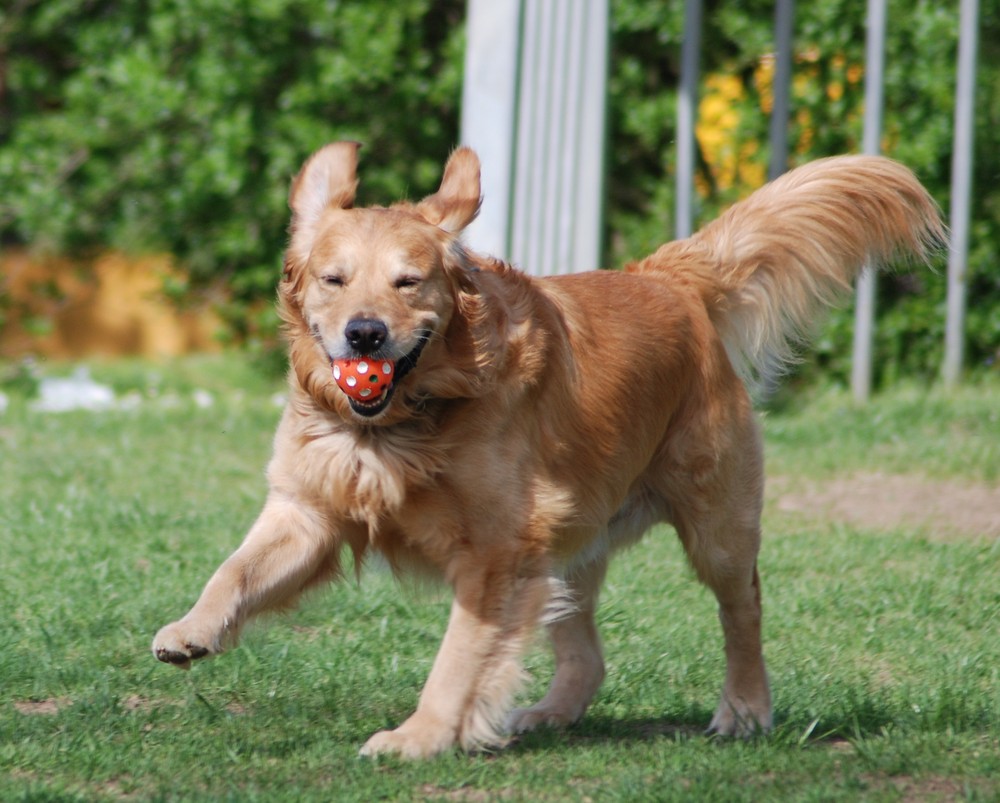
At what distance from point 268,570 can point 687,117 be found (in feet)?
23.3

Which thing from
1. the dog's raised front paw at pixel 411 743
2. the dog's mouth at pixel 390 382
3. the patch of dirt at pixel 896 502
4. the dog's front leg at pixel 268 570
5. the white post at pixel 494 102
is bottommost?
the dog's raised front paw at pixel 411 743

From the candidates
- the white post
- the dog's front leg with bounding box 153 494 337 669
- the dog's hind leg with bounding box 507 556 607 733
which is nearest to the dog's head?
the dog's front leg with bounding box 153 494 337 669

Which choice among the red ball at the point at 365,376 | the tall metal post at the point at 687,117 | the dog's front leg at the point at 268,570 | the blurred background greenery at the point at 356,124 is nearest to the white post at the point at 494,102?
the tall metal post at the point at 687,117

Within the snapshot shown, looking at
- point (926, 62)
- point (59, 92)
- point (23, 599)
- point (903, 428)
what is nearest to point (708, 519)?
point (23, 599)

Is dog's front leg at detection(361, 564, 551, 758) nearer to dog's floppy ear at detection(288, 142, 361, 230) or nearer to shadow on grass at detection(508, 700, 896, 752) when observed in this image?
shadow on grass at detection(508, 700, 896, 752)

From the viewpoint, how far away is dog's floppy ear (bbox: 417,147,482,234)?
4.23 meters

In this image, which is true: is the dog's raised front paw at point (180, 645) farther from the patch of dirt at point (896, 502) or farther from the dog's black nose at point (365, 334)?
the patch of dirt at point (896, 502)

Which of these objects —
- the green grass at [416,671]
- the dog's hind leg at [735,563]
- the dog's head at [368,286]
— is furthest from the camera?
the dog's hind leg at [735,563]

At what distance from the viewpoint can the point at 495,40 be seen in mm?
9227

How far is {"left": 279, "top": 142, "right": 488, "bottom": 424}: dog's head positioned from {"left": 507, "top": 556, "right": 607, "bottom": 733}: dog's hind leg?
102 cm

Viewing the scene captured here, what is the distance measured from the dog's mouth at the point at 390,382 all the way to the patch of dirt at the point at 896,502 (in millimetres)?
3770

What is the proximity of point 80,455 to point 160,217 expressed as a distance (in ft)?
13.7

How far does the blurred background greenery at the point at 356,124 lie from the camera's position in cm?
1063

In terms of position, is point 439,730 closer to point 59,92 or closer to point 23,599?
point 23,599
